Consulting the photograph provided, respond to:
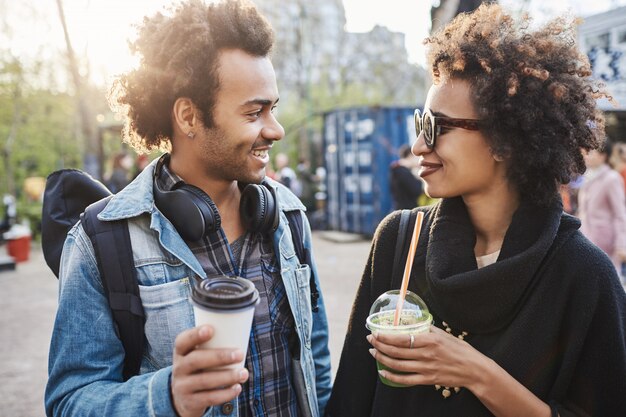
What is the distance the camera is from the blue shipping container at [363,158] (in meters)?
12.2

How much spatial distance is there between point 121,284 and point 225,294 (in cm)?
53

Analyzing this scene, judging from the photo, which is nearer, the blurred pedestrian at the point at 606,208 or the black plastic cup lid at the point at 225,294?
the black plastic cup lid at the point at 225,294

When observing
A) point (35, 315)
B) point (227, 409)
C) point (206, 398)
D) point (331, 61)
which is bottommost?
point (35, 315)

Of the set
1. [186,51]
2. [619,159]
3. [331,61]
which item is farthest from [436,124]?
[331,61]

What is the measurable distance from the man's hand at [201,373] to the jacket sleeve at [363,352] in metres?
0.75

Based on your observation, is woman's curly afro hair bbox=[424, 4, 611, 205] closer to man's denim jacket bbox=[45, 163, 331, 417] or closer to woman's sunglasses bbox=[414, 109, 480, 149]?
woman's sunglasses bbox=[414, 109, 480, 149]

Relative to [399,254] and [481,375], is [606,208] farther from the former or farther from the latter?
[481,375]

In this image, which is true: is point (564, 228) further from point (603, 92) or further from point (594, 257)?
point (603, 92)

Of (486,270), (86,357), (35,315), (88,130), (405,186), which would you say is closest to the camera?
(86,357)

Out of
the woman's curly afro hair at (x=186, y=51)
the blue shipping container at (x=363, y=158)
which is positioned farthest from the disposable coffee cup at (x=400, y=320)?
the blue shipping container at (x=363, y=158)

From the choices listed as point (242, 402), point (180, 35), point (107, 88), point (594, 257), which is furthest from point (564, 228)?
point (107, 88)

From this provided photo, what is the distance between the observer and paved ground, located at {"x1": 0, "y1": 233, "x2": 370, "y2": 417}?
4.91 m

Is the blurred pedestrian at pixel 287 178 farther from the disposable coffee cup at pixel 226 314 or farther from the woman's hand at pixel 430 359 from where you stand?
the disposable coffee cup at pixel 226 314

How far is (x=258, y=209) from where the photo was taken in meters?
1.96
